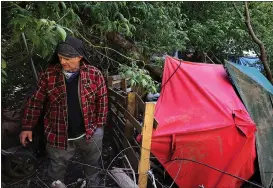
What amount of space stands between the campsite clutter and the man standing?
1.48ft

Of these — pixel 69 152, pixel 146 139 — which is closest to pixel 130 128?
pixel 146 139

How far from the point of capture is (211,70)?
4820 mm

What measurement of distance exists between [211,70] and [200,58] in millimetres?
5465

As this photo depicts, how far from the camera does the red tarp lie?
361cm

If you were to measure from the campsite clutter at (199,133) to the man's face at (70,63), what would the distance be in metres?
0.84

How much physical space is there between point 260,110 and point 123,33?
245cm

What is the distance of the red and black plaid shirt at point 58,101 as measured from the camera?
116 inches

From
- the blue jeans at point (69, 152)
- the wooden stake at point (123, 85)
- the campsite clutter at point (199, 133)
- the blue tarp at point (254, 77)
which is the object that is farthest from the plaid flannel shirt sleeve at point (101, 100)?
the blue tarp at point (254, 77)

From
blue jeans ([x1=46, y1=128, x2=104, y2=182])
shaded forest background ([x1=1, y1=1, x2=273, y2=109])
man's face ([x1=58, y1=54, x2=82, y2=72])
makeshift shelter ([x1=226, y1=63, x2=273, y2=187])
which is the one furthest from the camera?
makeshift shelter ([x1=226, y1=63, x2=273, y2=187])

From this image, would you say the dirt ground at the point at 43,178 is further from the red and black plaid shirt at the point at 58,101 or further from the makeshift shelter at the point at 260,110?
the makeshift shelter at the point at 260,110

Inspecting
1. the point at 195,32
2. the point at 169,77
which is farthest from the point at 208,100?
the point at 195,32

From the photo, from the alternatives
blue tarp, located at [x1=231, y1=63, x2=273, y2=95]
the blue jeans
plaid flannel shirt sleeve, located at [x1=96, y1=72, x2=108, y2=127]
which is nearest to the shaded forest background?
plaid flannel shirt sleeve, located at [x1=96, y1=72, x2=108, y2=127]

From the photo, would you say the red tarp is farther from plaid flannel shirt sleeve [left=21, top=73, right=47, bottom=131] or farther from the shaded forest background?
plaid flannel shirt sleeve [left=21, top=73, right=47, bottom=131]

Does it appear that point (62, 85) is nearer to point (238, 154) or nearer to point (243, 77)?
point (238, 154)
